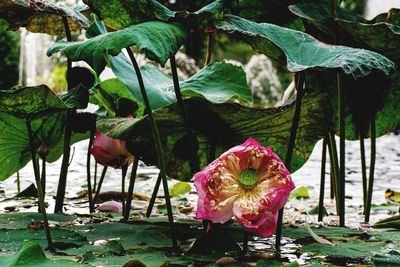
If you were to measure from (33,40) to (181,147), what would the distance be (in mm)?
10599

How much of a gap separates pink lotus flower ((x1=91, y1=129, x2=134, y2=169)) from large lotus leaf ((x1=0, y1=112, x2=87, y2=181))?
0.27ft

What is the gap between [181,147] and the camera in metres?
1.15

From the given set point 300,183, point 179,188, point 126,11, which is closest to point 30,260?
point 126,11

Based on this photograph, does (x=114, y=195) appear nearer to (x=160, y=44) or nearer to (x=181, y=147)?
(x=181, y=147)

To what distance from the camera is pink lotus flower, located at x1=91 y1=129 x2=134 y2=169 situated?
4.71ft

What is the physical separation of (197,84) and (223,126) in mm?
239

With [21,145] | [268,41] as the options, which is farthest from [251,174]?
[21,145]

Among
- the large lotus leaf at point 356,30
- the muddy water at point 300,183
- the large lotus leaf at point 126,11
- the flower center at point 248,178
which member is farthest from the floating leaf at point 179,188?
the flower center at point 248,178

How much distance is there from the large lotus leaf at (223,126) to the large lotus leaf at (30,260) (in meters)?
0.27

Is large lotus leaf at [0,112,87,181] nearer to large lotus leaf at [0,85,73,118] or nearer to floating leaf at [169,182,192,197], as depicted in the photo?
large lotus leaf at [0,85,73,118]

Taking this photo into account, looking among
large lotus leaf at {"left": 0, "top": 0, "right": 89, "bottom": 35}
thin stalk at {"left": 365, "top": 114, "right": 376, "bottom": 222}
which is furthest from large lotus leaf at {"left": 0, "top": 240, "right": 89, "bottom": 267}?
thin stalk at {"left": 365, "top": 114, "right": 376, "bottom": 222}

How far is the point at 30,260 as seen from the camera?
0.91 m

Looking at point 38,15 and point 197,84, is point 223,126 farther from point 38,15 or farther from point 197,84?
point 38,15

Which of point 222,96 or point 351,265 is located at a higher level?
point 222,96
